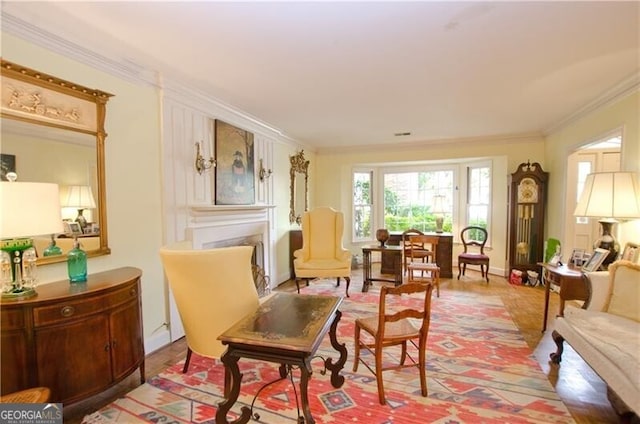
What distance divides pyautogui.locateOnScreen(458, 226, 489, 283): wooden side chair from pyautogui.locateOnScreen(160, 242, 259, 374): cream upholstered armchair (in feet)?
14.1

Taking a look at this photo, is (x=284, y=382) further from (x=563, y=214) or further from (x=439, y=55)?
(x=563, y=214)

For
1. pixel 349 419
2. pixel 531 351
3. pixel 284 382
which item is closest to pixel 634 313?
pixel 531 351

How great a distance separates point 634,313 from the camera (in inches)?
85.0

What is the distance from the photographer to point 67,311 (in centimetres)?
176

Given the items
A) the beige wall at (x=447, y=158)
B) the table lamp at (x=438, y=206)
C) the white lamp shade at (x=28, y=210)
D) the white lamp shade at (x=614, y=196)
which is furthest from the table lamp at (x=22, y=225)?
the table lamp at (x=438, y=206)

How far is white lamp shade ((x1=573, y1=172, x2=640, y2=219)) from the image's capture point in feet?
8.38

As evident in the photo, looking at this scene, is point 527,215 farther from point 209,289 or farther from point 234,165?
point 209,289

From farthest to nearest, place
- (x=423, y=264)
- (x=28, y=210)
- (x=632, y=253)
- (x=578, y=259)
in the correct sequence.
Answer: (x=423, y=264) → (x=578, y=259) → (x=632, y=253) → (x=28, y=210)

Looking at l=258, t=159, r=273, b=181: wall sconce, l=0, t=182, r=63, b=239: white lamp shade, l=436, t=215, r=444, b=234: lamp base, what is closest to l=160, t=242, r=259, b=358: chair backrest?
l=0, t=182, r=63, b=239: white lamp shade

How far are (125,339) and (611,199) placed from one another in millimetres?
3893

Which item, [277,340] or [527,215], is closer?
[277,340]

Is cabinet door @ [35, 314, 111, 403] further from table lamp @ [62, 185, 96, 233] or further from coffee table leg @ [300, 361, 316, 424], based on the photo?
coffee table leg @ [300, 361, 316, 424]

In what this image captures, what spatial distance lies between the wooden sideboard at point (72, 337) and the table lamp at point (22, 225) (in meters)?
0.13

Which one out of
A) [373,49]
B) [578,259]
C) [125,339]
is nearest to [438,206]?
[578,259]
